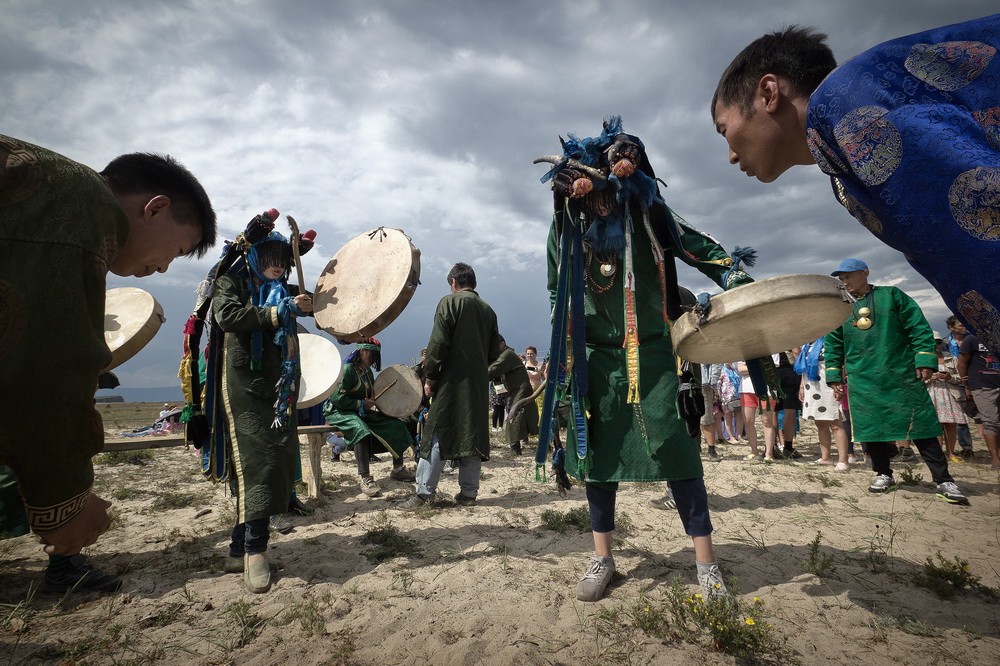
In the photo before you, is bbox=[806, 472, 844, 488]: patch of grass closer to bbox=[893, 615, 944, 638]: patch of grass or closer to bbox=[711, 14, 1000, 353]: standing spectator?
bbox=[893, 615, 944, 638]: patch of grass

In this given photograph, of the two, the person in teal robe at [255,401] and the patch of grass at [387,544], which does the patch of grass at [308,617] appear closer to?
the person in teal robe at [255,401]

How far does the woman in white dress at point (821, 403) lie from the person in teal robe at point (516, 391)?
3.83m

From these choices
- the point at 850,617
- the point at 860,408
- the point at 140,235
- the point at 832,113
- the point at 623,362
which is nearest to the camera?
the point at 832,113

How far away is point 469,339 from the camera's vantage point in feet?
15.8

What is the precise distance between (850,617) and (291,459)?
125 inches

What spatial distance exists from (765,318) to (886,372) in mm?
3643

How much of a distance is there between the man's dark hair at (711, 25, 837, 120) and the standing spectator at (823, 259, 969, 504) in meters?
3.83

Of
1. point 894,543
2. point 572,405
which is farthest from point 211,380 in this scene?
point 894,543

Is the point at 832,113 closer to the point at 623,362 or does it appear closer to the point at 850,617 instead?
the point at 623,362

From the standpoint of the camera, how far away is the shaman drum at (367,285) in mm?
3111

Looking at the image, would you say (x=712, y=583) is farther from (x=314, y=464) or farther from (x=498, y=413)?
(x=498, y=413)

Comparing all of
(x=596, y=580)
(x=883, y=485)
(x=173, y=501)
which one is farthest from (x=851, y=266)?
(x=173, y=501)

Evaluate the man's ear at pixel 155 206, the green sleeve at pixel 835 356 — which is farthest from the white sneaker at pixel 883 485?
the man's ear at pixel 155 206

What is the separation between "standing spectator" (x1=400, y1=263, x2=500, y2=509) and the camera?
4621mm
